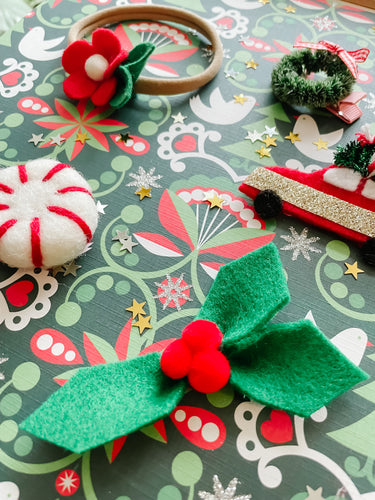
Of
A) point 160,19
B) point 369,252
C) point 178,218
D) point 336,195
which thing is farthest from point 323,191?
point 160,19

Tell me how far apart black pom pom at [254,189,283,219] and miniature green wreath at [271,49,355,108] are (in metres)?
0.23

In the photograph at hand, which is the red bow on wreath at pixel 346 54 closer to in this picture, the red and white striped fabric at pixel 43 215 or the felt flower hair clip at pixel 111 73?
the felt flower hair clip at pixel 111 73

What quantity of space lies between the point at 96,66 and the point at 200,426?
2.07 ft

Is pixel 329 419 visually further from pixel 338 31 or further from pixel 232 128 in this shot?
pixel 338 31

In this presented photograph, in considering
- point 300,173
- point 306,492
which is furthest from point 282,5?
point 306,492

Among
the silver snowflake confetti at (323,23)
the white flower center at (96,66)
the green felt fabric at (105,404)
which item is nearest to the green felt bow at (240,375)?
the green felt fabric at (105,404)

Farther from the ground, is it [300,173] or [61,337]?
[300,173]

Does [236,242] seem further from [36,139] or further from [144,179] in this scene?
[36,139]

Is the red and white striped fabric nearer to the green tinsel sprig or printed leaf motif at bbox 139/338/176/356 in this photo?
printed leaf motif at bbox 139/338/176/356

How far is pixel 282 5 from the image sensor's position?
0.99 metres

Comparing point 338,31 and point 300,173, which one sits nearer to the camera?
point 300,173

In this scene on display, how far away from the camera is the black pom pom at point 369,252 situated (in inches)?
25.0

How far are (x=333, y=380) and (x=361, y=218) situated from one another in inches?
10.7

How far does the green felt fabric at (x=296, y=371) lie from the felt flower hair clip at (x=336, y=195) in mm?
203
